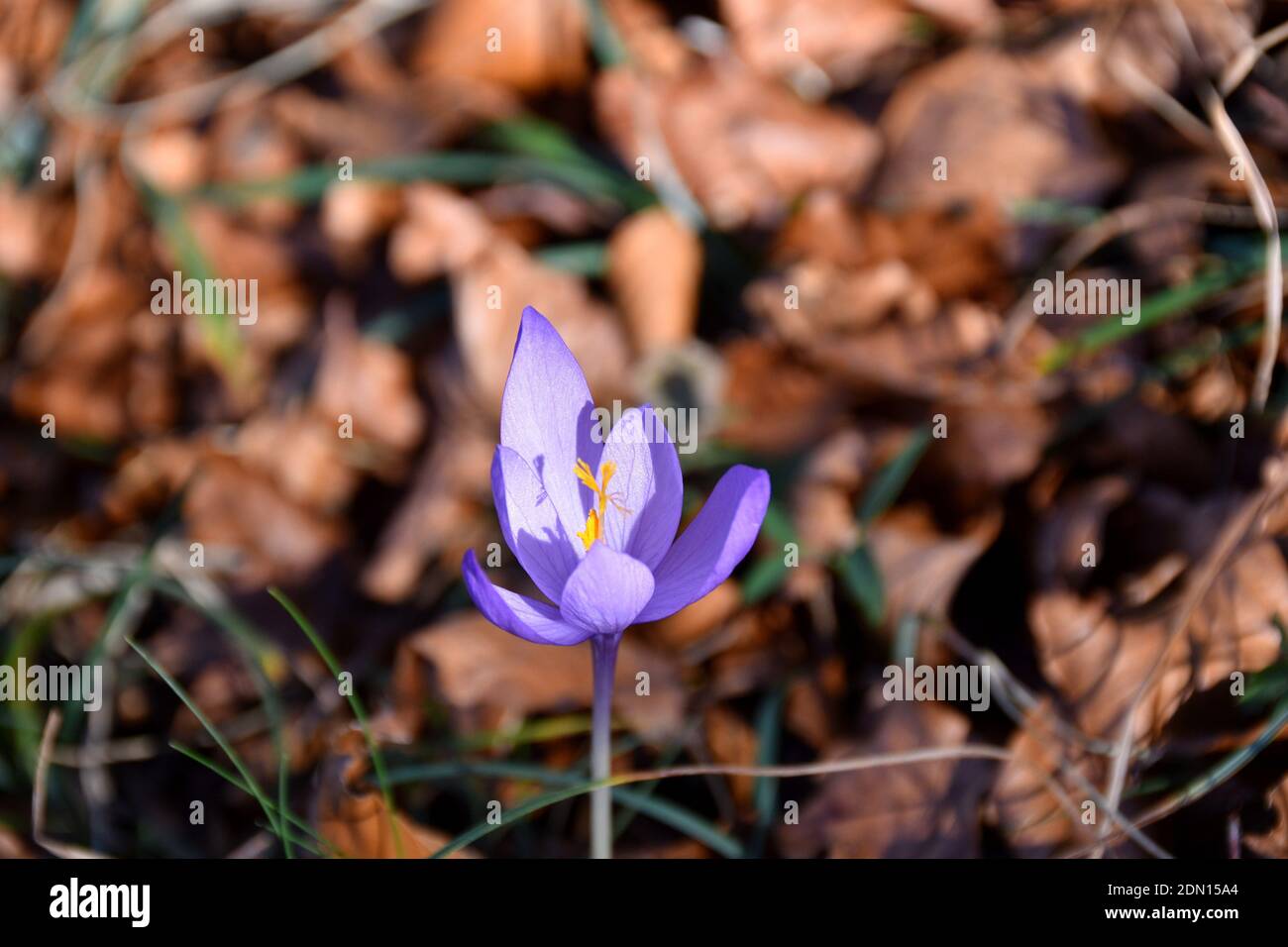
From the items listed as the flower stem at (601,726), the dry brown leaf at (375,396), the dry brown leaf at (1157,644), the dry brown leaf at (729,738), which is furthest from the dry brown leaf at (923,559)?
the dry brown leaf at (375,396)

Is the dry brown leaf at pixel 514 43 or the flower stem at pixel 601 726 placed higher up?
the dry brown leaf at pixel 514 43

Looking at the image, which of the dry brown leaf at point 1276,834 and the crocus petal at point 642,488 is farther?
the dry brown leaf at point 1276,834

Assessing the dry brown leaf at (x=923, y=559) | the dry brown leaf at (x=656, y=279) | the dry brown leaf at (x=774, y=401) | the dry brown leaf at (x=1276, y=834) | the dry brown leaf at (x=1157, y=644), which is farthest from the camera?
the dry brown leaf at (x=656, y=279)

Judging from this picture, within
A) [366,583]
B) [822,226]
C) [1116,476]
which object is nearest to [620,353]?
[822,226]

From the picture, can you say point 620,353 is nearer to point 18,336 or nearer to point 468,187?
point 468,187

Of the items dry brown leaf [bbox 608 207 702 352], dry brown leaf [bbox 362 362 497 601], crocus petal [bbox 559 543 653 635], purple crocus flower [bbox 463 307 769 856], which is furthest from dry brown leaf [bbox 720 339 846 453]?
crocus petal [bbox 559 543 653 635]

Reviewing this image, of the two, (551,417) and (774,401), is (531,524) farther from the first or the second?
(774,401)

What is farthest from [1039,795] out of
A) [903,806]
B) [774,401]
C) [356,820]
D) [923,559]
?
[356,820]

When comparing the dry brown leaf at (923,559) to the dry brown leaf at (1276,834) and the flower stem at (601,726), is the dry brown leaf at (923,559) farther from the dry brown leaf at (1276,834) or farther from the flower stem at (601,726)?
the flower stem at (601,726)
